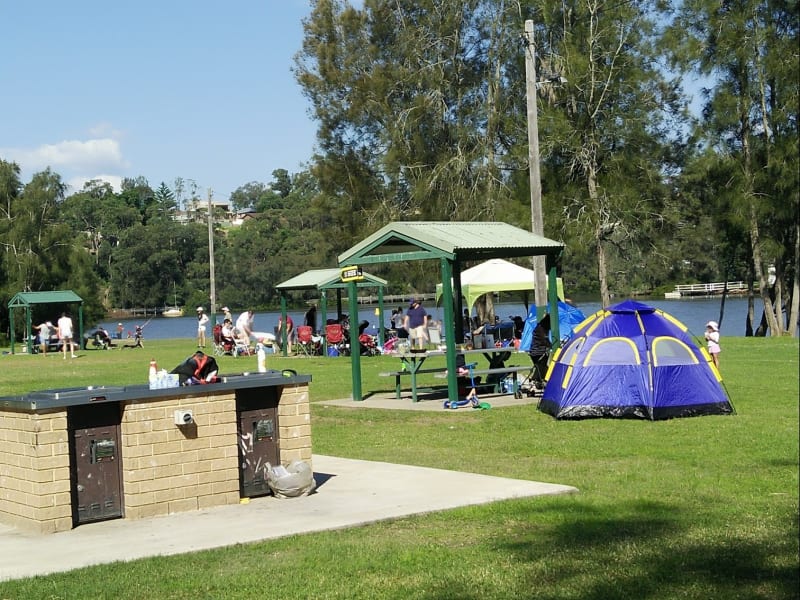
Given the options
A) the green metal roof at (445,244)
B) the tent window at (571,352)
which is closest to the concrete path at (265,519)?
the tent window at (571,352)

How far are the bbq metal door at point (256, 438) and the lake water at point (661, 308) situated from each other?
10.1 feet

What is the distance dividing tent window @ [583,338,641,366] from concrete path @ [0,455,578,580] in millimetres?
4669

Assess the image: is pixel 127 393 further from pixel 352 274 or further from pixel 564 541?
pixel 352 274

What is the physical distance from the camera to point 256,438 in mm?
10062

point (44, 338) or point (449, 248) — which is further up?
point (449, 248)

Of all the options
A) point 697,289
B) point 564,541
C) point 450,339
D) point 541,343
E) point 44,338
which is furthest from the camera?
point 44,338

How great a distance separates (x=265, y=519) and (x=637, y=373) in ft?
24.3

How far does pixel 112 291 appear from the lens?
10075 centimetres

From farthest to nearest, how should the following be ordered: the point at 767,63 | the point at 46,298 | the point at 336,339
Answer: the point at 46,298 → the point at 336,339 → the point at 767,63

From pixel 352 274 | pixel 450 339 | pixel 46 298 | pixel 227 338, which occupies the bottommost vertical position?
pixel 450 339

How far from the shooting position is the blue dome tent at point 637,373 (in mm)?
14875

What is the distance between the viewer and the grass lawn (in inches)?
256

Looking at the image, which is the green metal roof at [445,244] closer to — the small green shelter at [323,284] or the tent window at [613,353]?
the tent window at [613,353]

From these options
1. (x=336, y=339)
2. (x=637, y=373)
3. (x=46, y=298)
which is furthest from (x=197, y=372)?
(x=46, y=298)
